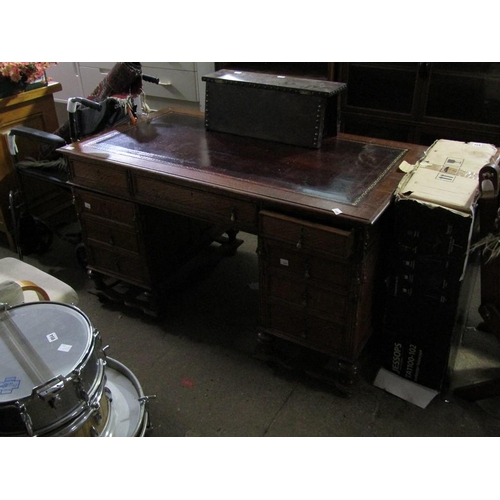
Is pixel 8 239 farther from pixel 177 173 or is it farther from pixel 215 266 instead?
pixel 177 173

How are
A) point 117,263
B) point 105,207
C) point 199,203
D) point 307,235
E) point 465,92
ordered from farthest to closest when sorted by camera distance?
point 465,92, point 117,263, point 105,207, point 199,203, point 307,235

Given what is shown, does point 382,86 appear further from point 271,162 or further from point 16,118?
point 16,118

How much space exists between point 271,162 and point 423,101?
115cm

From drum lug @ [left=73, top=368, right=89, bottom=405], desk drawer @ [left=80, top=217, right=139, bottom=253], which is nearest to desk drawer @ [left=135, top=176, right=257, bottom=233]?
desk drawer @ [left=80, top=217, right=139, bottom=253]

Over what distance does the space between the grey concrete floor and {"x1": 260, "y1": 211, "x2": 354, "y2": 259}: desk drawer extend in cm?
62

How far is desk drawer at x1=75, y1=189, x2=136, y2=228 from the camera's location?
6.92 ft

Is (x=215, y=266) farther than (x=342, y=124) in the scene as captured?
No

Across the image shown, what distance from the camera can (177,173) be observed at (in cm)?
188

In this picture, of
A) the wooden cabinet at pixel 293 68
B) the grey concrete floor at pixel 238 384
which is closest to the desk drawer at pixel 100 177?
the grey concrete floor at pixel 238 384

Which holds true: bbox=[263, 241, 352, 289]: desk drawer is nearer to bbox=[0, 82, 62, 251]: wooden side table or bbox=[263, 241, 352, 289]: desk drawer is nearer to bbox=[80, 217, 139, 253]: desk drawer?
bbox=[80, 217, 139, 253]: desk drawer

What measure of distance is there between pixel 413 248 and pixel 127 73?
1.58 m

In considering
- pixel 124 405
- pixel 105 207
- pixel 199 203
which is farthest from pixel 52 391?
pixel 105 207

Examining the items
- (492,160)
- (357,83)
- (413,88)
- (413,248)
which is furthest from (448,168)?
(357,83)

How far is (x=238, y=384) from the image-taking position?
2023 mm
